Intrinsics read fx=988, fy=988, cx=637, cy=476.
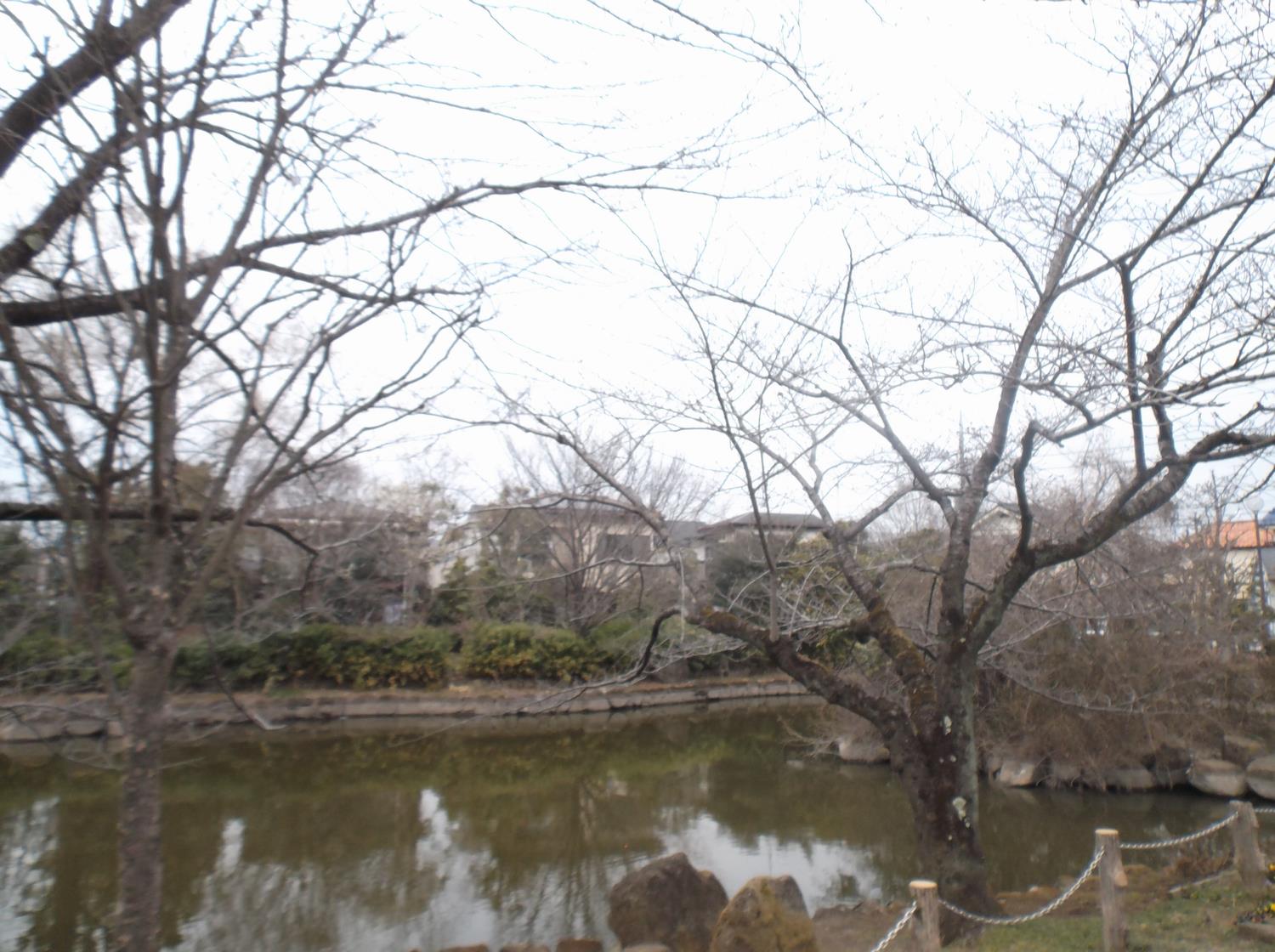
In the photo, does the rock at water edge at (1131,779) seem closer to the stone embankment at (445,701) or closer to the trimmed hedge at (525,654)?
the stone embankment at (445,701)

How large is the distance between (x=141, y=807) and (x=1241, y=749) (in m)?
13.1

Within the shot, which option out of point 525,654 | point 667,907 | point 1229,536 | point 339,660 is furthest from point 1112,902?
point 339,660

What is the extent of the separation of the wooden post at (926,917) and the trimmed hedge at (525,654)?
632 inches

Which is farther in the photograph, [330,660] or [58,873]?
[330,660]

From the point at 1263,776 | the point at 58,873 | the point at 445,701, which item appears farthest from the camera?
the point at 445,701

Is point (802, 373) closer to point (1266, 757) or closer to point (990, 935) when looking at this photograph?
point (990, 935)

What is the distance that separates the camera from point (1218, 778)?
1183 cm

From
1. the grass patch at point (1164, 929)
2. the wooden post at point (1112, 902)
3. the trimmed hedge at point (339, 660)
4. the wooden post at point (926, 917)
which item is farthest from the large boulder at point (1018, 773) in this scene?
the trimmed hedge at point (339, 660)

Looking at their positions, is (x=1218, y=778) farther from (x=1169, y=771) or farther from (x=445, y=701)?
(x=445, y=701)

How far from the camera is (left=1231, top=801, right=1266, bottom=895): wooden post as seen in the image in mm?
6199

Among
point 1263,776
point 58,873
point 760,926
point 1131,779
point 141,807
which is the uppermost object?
point 141,807

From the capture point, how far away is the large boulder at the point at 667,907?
22.8 feet

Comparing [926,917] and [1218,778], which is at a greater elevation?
[926,917]

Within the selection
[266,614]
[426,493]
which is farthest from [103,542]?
[266,614]
